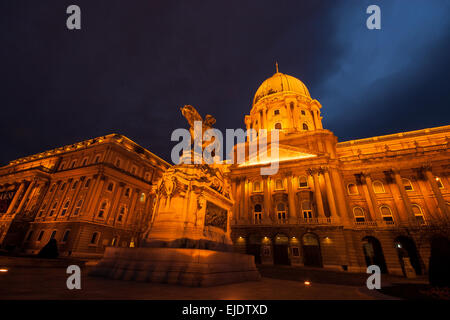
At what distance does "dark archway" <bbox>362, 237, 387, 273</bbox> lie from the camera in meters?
25.3

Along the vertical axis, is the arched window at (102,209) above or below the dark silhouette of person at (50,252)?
above

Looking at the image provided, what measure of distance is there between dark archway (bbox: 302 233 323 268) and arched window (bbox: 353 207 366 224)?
755cm

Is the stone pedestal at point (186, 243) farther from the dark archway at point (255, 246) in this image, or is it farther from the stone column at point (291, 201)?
the dark archway at point (255, 246)

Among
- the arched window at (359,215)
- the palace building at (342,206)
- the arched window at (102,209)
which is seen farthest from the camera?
the arched window at (102,209)

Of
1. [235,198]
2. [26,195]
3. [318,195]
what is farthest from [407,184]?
[26,195]

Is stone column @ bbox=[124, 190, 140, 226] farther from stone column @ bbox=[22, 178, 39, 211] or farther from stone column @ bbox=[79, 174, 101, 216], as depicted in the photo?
stone column @ bbox=[22, 178, 39, 211]

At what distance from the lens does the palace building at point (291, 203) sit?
25.1m

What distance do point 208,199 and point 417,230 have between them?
29.0m

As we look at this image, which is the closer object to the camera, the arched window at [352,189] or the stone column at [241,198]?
the arched window at [352,189]

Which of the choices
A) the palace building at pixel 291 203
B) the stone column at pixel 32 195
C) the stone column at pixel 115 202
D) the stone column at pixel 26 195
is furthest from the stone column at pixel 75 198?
→ the stone column at pixel 26 195

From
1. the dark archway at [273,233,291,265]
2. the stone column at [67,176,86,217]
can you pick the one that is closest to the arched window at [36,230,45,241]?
the stone column at [67,176,86,217]

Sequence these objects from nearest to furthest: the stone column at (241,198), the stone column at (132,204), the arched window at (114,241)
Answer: the stone column at (241,198) < the arched window at (114,241) < the stone column at (132,204)

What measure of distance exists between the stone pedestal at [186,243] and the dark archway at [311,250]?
19.0 m
